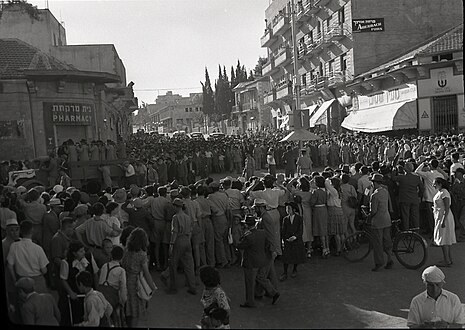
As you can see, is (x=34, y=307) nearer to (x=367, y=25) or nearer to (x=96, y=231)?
(x=96, y=231)

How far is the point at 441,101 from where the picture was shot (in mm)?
20734

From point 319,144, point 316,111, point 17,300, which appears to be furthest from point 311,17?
point 17,300

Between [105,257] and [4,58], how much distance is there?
17723mm

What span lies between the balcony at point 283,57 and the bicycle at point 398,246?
38940mm

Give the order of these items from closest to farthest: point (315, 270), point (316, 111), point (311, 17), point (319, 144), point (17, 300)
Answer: point (17, 300), point (315, 270), point (319, 144), point (316, 111), point (311, 17)

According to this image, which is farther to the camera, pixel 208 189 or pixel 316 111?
pixel 316 111

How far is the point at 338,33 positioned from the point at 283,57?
14.9 metres

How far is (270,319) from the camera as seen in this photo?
7.16m

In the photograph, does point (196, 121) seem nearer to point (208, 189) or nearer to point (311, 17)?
point (311, 17)

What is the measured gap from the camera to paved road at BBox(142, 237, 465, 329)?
6930mm

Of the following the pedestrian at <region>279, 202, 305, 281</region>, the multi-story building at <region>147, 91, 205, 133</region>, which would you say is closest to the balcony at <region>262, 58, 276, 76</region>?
the multi-story building at <region>147, 91, 205, 133</region>

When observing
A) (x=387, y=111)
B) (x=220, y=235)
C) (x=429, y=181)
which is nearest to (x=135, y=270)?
(x=220, y=235)

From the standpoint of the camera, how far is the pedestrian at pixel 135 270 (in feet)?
21.4

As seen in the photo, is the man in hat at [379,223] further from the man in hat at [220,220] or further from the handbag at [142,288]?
the handbag at [142,288]
